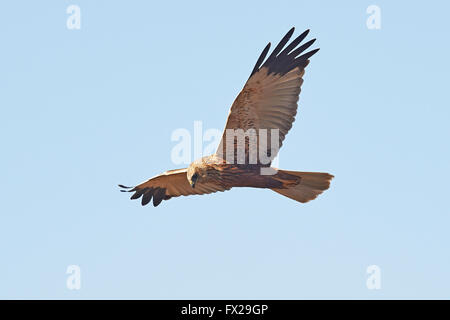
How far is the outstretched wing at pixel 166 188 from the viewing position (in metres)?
12.8

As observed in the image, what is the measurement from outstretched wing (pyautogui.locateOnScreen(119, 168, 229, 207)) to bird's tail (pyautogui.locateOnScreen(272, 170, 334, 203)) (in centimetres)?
136

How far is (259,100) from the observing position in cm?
1102

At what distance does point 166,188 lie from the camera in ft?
43.8

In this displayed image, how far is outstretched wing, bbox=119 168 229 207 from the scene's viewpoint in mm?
12828

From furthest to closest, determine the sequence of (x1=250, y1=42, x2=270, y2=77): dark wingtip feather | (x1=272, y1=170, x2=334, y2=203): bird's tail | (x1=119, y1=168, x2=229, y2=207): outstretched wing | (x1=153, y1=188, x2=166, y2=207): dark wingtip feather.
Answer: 1. (x1=153, y1=188, x2=166, y2=207): dark wingtip feather
2. (x1=119, y1=168, x2=229, y2=207): outstretched wing
3. (x1=272, y1=170, x2=334, y2=203): bird's tail
4. (x1=250, y1=42, x2=270, y2=77): dark wingtip feather

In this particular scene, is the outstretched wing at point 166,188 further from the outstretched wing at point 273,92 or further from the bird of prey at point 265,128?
the outstretched wing at point 273,92

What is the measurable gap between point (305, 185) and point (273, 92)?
1.64m

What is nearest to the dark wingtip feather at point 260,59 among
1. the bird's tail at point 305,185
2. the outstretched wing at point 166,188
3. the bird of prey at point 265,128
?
the bird of prey at point 265,128

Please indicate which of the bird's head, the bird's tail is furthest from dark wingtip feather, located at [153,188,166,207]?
the bird's tail

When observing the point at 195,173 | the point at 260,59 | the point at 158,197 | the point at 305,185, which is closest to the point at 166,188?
the point at 158,197

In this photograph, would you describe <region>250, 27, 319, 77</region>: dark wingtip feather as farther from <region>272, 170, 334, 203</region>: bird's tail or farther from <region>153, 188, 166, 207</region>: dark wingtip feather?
<region>153, 188, 166, 207</region>: dark wingtip feather
